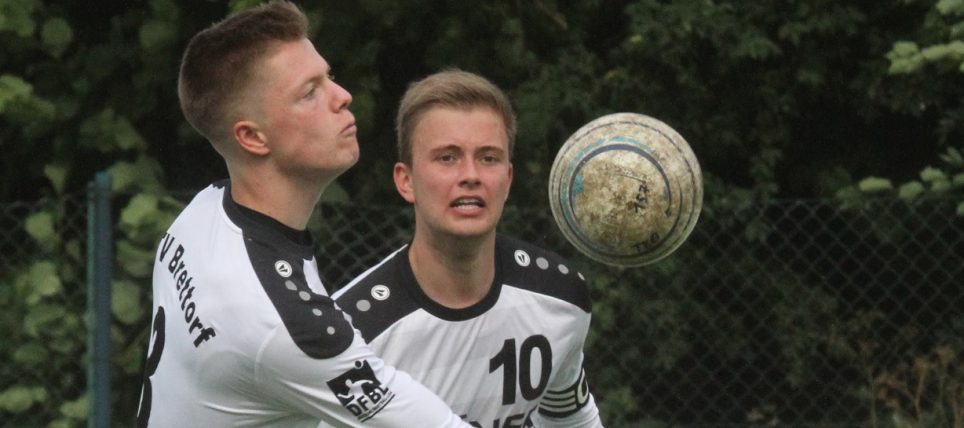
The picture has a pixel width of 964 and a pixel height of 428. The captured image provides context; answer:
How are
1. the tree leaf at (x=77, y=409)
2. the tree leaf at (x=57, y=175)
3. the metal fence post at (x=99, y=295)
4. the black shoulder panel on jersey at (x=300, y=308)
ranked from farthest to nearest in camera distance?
the tree leaf at (x=57, y=175) → the tree leaf at (x=77, y=409) → the metal fence post at (x=99, y=295) → the black shoulder panel on jersey at (x=300, y=308)

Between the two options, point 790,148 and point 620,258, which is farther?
point 790,148

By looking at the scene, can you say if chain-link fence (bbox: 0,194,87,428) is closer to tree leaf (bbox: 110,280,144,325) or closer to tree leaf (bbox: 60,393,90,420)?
tree leaf (bbox: 60,393,90,420)

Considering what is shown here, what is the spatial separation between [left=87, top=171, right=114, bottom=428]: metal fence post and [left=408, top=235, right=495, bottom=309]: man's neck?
1.75 meters

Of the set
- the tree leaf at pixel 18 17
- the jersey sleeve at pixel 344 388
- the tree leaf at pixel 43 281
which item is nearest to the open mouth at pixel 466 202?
the jersey sleeve at pixel 344 388

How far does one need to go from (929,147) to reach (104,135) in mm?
3767

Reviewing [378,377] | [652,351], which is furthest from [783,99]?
[378,377]

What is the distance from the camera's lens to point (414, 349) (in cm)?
375

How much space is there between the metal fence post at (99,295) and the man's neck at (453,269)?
5.76 feet

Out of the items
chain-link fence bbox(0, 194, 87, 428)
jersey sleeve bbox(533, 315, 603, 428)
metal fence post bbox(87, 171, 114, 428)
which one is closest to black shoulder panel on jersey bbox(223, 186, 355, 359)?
jersey sleeve bbox(533, 315, 603, 428)

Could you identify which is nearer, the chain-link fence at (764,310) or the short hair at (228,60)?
the short hair at (228,60)

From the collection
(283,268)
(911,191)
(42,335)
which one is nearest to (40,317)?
(42,335)

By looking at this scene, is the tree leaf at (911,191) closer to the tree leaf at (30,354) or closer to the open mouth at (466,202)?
the open mouth at (466,202)

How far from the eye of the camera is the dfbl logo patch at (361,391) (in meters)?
2.79

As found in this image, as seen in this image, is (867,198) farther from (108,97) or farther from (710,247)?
(108,97)
